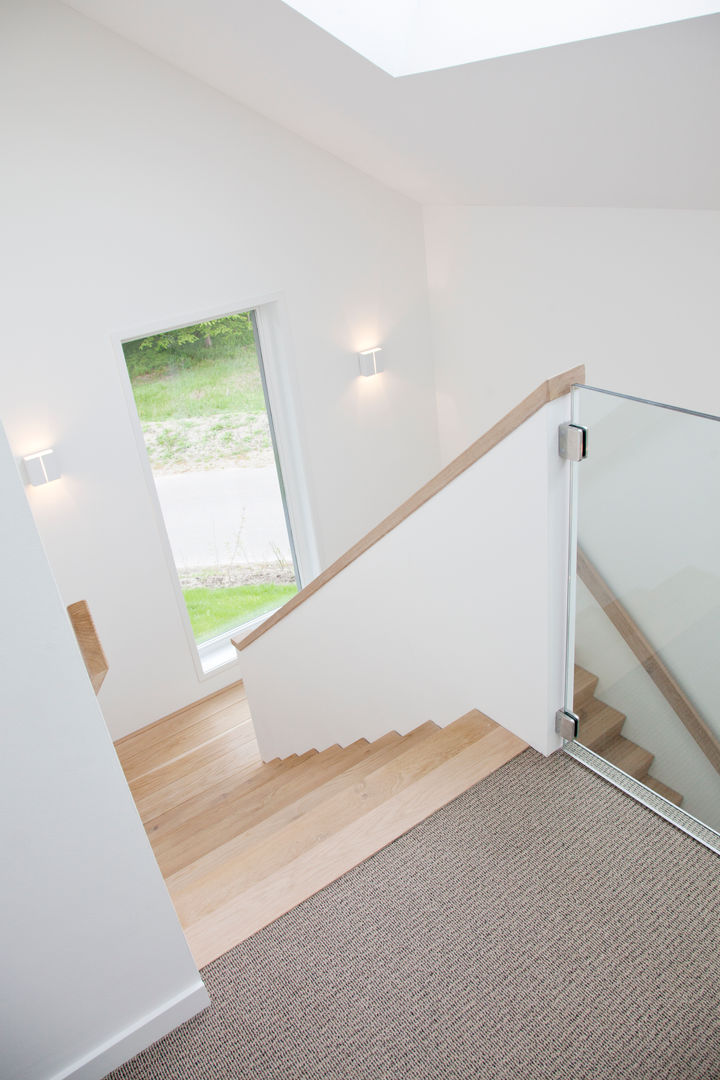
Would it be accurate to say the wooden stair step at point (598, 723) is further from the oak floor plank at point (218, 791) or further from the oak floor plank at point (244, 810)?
the oak floor plank at point (218, 791)

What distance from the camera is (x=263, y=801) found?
3377 mm

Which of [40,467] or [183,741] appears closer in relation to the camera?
[40,467]

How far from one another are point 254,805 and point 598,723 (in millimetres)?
1853

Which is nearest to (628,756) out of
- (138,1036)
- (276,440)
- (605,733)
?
(605,733)

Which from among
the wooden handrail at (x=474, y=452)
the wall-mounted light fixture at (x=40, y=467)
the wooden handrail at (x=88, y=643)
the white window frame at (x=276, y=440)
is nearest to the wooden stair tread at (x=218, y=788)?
the white window frame at (x=276, y=440)

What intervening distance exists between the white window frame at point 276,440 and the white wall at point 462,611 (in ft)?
3.65

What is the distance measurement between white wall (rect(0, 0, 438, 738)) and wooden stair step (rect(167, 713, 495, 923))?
7.41 feet

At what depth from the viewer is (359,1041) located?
5.04 ft

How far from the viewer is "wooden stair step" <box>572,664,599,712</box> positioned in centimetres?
201

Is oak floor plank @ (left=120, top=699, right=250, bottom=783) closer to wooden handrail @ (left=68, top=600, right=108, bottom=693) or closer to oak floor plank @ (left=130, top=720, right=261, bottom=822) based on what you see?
oak floor plank @ (left=130, top=720, right=261, bottom=822)

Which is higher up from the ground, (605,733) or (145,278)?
(145,278)

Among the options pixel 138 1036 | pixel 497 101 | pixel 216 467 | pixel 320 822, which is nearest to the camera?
pixel 138 1036

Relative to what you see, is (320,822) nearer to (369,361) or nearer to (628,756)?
(628,756)

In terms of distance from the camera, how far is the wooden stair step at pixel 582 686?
201 cm
